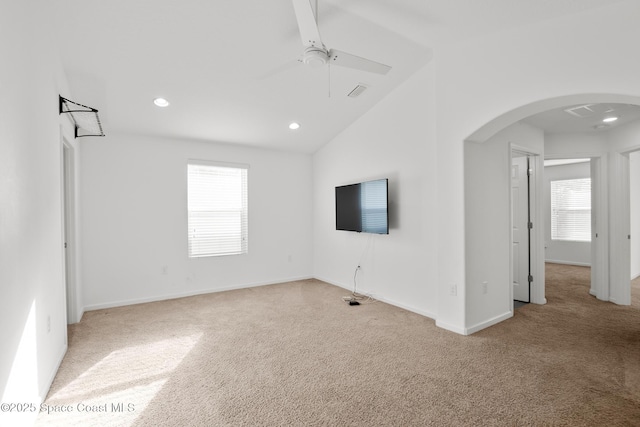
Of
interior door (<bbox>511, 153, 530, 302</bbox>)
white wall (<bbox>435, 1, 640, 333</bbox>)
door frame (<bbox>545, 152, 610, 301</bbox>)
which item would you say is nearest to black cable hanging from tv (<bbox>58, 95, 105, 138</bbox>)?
white wall (<bbox>435, 1, 640, 333</bbox>)

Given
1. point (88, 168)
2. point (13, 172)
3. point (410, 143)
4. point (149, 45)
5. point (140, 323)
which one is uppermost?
point (149, 45)

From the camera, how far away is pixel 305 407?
2057 mm

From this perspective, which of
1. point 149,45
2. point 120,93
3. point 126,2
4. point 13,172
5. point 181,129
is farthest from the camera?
point 181,129

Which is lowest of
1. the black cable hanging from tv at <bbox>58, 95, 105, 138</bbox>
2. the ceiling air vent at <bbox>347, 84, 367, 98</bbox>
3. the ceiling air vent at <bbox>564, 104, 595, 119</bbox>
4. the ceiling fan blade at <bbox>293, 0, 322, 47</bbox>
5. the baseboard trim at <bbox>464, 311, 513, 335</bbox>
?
the baseboard trim at <bbox>464, 311, 513, 335</bbox>

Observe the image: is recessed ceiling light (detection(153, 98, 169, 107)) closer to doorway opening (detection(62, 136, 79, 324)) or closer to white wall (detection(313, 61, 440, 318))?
doorway opening (detection(62, 136, 79, 324))

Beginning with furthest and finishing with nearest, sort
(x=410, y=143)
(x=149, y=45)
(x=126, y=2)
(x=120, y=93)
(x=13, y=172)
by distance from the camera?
1. (x=410, y=143)
2. (x=120, y=93)
3. (x=149, y=45)
4. (x=126, y=2)
5. (x=13, y=172)

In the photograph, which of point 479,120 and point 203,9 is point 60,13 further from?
point 479,120

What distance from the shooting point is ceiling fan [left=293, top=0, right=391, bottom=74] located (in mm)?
1900

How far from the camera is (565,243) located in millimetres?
7504

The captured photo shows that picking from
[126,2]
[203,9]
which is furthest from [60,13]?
[203,9]

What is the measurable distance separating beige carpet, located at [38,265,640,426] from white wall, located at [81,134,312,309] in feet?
1.97

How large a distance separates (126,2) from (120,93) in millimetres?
1340

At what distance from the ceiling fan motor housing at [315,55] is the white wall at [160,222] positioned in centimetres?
328

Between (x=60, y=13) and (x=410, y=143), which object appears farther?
(x=410, y=143)
